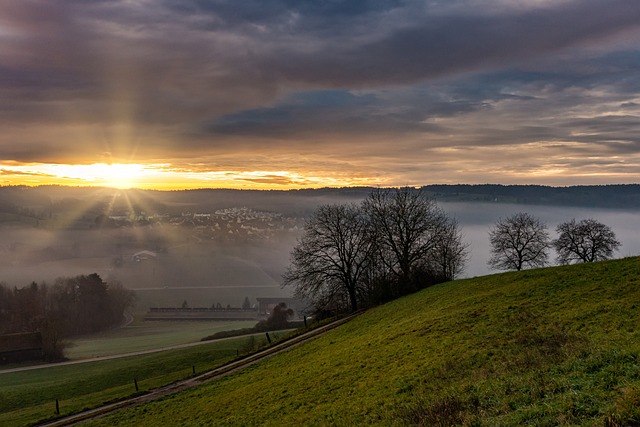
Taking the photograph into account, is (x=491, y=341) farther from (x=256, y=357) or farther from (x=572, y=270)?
(x=256, y=357)

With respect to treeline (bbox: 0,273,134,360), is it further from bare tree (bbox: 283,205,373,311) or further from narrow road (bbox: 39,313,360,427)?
narrow road (bbox: 39,313,360,427)

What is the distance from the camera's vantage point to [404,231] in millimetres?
64250

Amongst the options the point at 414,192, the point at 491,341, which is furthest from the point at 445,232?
the point at 491,341

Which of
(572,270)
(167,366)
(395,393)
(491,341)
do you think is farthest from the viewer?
(167,366)

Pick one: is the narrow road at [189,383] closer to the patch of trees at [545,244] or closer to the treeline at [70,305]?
Answer: the patch of trees at [545,244]

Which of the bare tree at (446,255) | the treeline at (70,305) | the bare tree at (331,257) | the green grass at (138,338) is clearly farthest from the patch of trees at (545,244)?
the treeline at (70,305)

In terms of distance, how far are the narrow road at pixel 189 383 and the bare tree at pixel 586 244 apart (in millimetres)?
51915

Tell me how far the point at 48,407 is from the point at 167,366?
19314 mm

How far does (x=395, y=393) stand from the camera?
18.0 metres

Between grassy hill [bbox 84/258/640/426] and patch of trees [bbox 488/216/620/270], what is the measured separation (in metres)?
46.9

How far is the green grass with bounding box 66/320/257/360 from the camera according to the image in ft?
337

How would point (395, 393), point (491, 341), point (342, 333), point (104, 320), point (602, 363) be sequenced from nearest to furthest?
point (602, 363) < point (395, 393) < point (491, 341) < point (342, 333) < point (104, 320)

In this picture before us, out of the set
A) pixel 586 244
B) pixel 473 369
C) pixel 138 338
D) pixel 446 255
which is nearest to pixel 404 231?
pixel 446 255

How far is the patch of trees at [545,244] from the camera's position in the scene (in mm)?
75938
